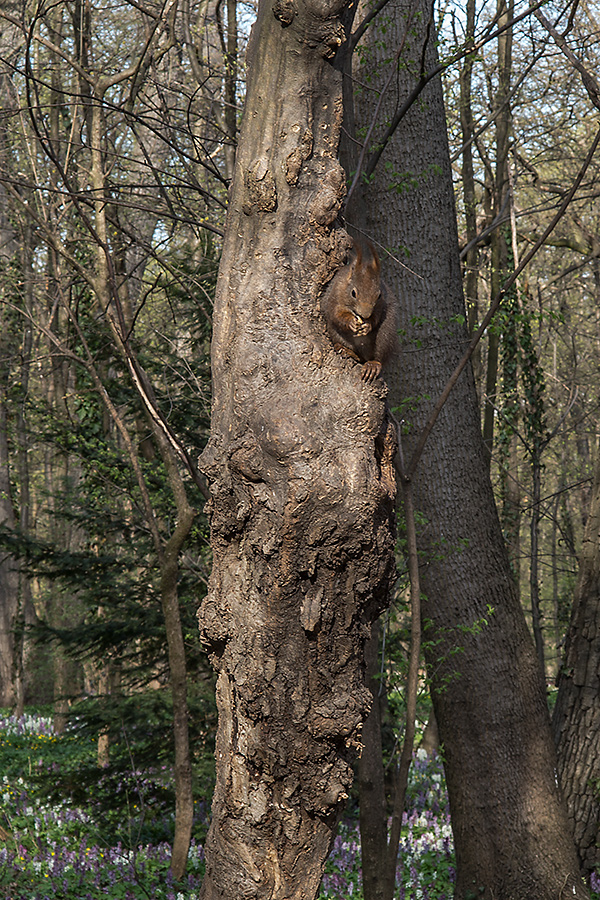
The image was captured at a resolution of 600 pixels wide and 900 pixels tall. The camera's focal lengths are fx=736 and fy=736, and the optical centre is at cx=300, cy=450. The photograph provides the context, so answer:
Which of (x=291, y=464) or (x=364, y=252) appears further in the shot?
(x=364, y=252)

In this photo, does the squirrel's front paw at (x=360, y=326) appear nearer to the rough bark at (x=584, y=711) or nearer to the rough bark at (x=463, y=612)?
the rough bark at (x=463, y=612)

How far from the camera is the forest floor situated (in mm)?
4594

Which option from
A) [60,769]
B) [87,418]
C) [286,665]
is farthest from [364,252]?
[60,769]

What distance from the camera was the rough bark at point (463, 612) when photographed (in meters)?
3.82

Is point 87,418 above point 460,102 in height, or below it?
below

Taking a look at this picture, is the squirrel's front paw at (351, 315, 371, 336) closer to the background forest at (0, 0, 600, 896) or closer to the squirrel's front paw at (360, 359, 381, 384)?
the squirrel's front paw at (360, 359, 381, 384)

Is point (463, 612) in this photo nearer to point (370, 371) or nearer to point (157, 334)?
point (370, 371)

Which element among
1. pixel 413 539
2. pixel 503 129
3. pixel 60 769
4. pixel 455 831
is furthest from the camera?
pixel 60 769

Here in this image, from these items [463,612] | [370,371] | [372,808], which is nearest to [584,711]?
[463,612]

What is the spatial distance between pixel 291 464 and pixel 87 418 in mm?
5758

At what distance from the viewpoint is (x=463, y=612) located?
12.6 feet

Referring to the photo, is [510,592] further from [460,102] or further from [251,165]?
[460,102]

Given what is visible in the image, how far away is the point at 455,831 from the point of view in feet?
13.1

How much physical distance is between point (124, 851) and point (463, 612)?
3190 millimetres
